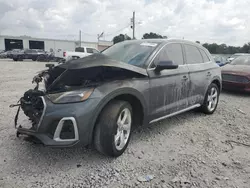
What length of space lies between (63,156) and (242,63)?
7.73 metres

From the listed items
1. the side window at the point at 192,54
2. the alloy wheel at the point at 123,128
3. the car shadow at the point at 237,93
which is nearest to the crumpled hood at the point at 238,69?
the car shadow at the point at 237,93

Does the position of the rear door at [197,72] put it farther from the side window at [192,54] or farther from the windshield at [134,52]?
the windshield at [134,52]

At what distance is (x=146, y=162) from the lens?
3041mm

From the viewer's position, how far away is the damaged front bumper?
2.59 m

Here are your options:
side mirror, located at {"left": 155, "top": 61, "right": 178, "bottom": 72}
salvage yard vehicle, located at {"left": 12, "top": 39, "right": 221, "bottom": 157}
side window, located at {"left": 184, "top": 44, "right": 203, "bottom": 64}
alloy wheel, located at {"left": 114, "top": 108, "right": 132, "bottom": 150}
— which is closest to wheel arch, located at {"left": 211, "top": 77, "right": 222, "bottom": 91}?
side window, located at {"left": 184, "top": 44, "right": 203, "bottom": 64}

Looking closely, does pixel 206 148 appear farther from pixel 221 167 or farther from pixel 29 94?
pixel 29 94

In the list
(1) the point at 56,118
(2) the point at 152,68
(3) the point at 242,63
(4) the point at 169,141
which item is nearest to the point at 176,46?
(2) the point at 152,68

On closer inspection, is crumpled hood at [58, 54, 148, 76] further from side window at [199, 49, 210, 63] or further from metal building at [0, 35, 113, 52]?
metal building at [0, 35, 113, 52]

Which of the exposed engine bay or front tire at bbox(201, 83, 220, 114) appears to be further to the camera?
front tire at bbox(201, 83, 220, 114)

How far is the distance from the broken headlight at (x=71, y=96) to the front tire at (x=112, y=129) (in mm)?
348

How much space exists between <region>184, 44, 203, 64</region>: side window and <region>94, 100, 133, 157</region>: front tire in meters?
2.03

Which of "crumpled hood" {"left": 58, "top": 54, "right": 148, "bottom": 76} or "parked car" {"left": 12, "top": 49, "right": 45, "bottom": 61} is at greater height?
"parked car" {"left": 12, "top": 49, "right": 45, "bottom": 61}

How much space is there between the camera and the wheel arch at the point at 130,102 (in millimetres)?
2751

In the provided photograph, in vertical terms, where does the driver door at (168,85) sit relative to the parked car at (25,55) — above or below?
below
